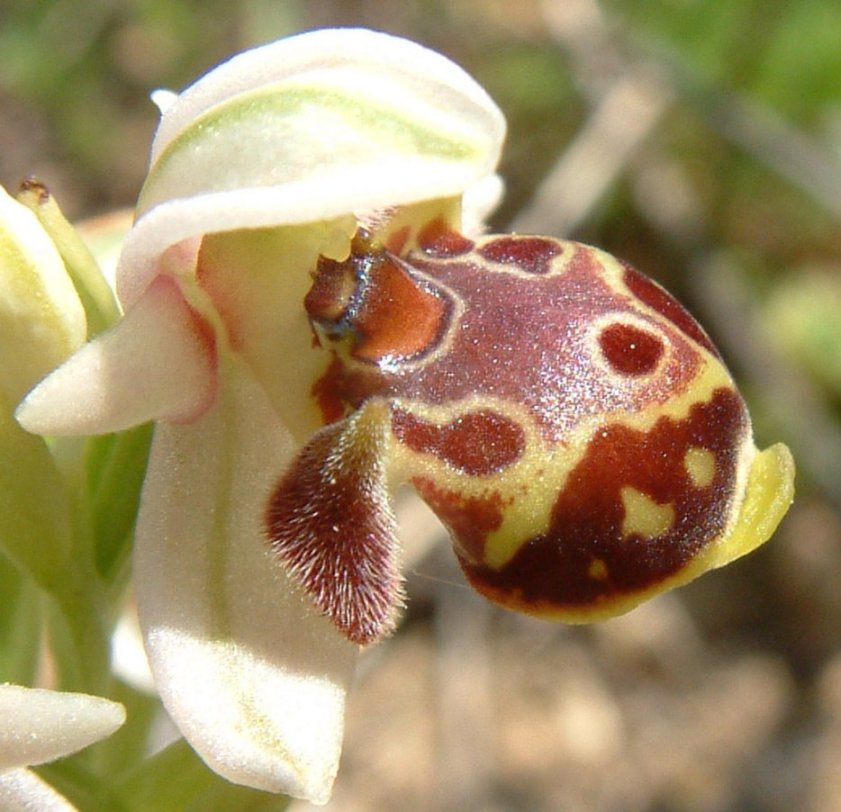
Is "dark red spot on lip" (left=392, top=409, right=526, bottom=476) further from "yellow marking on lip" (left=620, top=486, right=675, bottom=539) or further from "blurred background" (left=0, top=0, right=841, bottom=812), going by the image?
"blurred background" (left=0, top=0, right=841, bottom=812)

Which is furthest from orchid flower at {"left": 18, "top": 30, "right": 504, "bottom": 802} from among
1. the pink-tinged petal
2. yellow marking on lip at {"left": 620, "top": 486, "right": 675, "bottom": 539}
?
yellow marking on lip at {"left": 620, "top": 486, "right": 675, "bottom": 539}

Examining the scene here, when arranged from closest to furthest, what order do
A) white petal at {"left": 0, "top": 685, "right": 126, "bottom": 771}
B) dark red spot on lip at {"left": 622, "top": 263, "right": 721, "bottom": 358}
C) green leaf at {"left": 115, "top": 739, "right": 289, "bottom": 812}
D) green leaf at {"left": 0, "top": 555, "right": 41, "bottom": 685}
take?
1. white petal at {"left": 0, "top": 685, "right": 126, "bottom": 771}
2. dark red spot on lip at {"left": 622, "top": 263, "right": 721, "bottom": 358}
3. green leaf at {"left": 115, "top": 739, "right": 289, "bottom": 812}
4. green leaf at {"left": 0, "top": 555, "right": 41, "bottom": 685}

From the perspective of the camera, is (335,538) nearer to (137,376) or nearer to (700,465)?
(137,376)

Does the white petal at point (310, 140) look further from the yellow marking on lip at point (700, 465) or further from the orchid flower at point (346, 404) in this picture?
the yellow marking on lip at point (700, 465)

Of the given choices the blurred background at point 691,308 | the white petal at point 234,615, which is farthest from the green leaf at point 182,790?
the blurred background at point 691,308

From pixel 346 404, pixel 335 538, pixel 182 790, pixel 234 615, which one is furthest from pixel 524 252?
pixel 182 790

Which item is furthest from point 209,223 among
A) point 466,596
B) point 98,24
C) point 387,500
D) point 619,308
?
point 98,24
